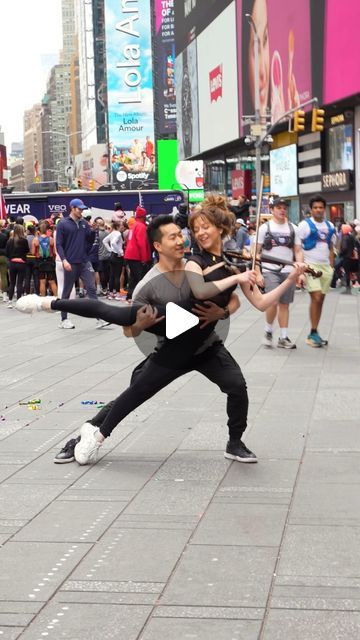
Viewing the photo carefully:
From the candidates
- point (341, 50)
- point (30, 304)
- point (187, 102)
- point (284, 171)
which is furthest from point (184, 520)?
point (187, 102)

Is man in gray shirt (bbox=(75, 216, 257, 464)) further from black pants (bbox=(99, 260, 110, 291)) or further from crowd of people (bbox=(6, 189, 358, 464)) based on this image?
black pants (bbox=(99, 260, 110, 291))

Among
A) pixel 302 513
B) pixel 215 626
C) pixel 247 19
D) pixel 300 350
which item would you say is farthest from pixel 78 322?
pixel 247 19

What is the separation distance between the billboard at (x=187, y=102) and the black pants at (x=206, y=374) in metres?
63.8

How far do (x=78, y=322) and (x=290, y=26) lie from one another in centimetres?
3135

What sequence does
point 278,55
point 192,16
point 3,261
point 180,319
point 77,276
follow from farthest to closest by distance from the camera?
point 192,16 → point 278,55 → point 3,261 → point 77,276 → point 180,319

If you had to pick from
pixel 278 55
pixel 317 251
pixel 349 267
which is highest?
pixel 278 55

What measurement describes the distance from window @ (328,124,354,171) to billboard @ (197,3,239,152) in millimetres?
14860

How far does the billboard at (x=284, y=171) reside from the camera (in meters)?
48.5

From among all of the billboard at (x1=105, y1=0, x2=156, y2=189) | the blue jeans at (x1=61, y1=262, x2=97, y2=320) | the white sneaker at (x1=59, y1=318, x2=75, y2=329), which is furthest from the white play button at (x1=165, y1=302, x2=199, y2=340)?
the billboard at (x1=105, y1=0, x2=156, y2=189)

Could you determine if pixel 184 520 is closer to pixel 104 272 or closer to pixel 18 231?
pixel 18 231

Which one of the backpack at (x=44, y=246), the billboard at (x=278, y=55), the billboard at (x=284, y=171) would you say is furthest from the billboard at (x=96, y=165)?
the backpack at (x=44, y=246)

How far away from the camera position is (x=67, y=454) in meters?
6.46

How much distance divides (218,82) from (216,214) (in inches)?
2256

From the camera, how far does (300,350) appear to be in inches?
480
